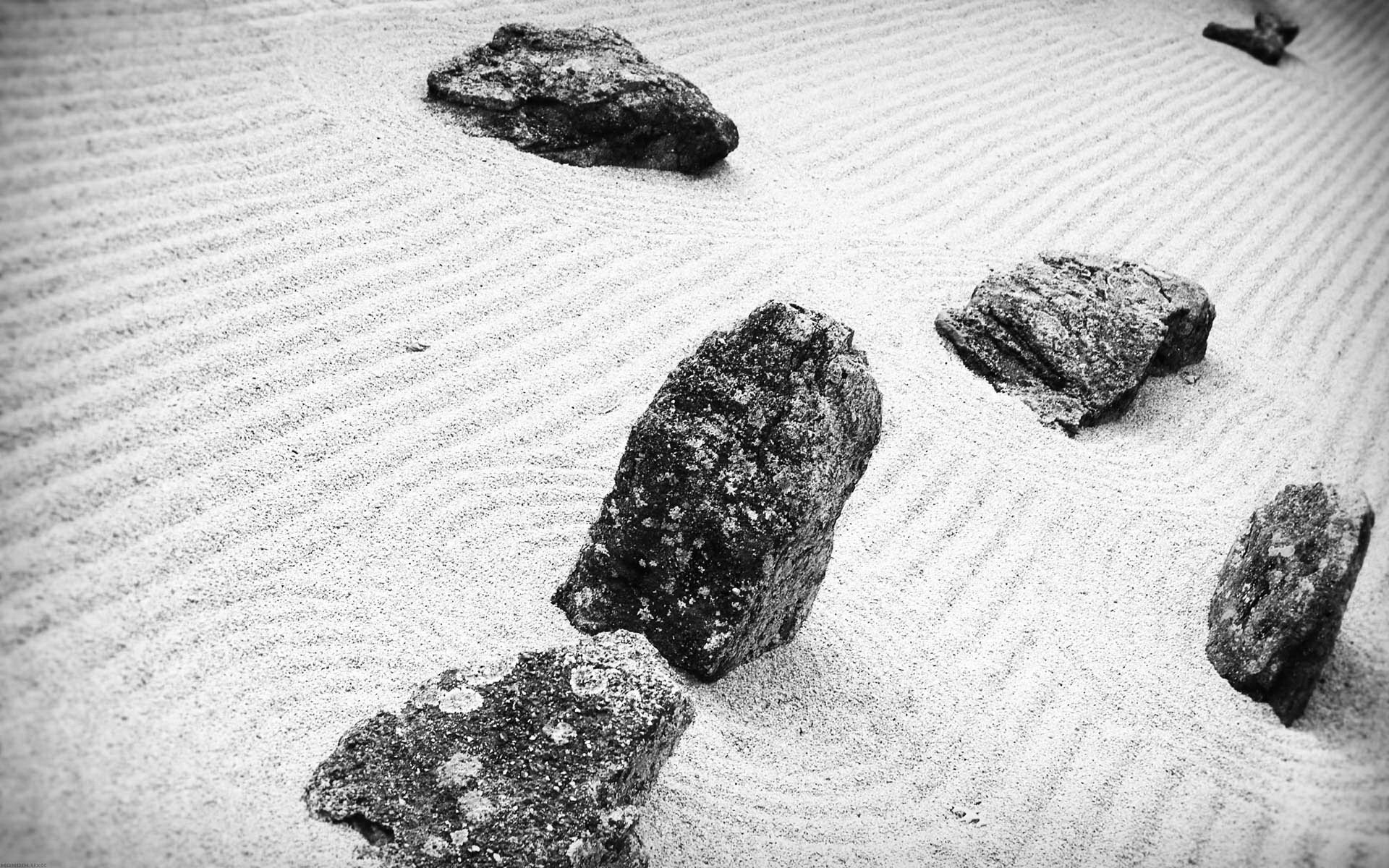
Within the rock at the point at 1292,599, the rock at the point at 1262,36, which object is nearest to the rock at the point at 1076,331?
the rock at the point at 1292,599

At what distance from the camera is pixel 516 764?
2.51 meters

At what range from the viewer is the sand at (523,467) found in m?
2.79

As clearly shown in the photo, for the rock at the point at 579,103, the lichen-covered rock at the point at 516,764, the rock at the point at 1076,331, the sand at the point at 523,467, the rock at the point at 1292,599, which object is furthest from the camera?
the rock at the point at 579,103

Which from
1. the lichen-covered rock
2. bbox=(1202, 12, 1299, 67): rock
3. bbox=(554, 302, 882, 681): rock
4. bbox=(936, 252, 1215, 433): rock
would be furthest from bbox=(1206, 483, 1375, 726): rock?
bbox=(1202, 12, 1299, 67): rock

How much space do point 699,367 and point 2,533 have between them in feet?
6.51

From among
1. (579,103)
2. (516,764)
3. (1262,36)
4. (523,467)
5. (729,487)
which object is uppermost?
(579,103)

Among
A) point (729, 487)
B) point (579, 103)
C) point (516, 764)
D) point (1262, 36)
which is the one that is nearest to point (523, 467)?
point (729, 487)

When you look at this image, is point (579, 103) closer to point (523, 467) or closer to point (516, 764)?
point (523, 467)

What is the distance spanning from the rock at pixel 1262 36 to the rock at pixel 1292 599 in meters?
7.77

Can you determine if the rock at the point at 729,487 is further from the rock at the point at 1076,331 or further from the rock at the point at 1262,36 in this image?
the rock at the point at 1262,36

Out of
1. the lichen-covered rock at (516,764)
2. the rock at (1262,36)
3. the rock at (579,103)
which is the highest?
the rock at (579,103)

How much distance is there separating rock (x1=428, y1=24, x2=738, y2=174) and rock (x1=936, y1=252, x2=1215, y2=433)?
5.89 feet

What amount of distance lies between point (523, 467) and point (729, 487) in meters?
1.09

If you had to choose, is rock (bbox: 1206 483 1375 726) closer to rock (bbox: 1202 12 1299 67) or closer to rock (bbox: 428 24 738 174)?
rock (bbox: 428 24 738 174)
